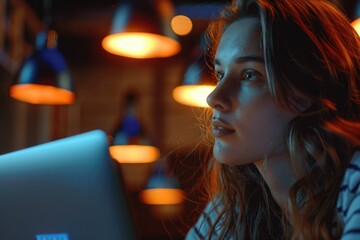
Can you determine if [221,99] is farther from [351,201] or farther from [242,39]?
[351,201]

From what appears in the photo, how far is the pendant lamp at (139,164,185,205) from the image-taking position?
7.01 meters

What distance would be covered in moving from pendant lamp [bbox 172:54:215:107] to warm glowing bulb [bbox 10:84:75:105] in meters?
0.77

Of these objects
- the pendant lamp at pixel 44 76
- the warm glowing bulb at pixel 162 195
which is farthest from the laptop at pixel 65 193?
the warm glowing bulb at pixel 162 195

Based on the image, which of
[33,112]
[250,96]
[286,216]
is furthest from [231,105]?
[33,112]

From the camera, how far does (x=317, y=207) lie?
1.26m

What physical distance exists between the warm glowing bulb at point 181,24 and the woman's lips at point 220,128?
5951mm

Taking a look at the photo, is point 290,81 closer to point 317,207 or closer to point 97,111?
point 317,207

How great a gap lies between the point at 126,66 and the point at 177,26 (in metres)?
2.06

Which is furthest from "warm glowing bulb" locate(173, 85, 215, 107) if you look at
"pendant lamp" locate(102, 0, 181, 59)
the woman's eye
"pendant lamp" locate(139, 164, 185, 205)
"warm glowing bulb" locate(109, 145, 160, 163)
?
the woman's eye

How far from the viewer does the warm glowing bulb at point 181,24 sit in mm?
7333

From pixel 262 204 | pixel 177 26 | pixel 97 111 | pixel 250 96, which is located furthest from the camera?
pixel 97 111

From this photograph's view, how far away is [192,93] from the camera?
430 centimetres

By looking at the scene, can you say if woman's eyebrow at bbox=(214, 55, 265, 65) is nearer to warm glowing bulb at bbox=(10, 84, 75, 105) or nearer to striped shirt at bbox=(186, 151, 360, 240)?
striped shirt at bbox=(186, 151, 360, 240)

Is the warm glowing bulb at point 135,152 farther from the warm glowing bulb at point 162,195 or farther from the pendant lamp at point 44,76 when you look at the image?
the pendant lamp at point 44,76
